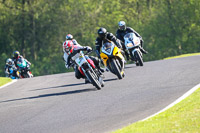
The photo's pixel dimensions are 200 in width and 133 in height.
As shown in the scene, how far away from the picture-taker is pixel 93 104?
11188 mm

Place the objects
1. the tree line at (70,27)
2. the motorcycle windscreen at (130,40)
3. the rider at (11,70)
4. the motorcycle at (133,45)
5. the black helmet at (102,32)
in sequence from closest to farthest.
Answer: the black helmet at (102,32), the motorcycle at (133,45), the motorcycle windscreen at (130,40), the rider at (11,70), the tree line at (70,27)

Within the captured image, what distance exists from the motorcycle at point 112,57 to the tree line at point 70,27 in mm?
45961

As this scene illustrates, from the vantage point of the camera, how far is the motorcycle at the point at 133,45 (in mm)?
19250

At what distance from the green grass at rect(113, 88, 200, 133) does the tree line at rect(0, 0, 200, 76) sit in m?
52.7

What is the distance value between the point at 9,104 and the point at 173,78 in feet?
14.7

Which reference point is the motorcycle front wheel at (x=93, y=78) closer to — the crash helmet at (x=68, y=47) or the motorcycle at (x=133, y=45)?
the crash helmet at (x=68, y=47)

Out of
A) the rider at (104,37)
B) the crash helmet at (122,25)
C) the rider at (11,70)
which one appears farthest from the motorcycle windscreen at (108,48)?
the rider at (11,70)

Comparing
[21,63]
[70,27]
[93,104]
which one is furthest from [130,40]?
[70,27]

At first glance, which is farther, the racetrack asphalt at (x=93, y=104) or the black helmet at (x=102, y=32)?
the black helmet at (x=102, y=32)

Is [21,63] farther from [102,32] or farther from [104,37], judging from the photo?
[102,32]

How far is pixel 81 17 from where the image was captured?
227 ft

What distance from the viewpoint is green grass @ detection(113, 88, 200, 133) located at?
7.16m

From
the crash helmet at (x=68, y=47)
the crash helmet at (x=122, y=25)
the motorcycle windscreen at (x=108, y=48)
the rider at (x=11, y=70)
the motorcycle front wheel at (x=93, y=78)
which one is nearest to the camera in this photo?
the motorcycle front wheel at (x=93, y=78)

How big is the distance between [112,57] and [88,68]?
1712 mm
